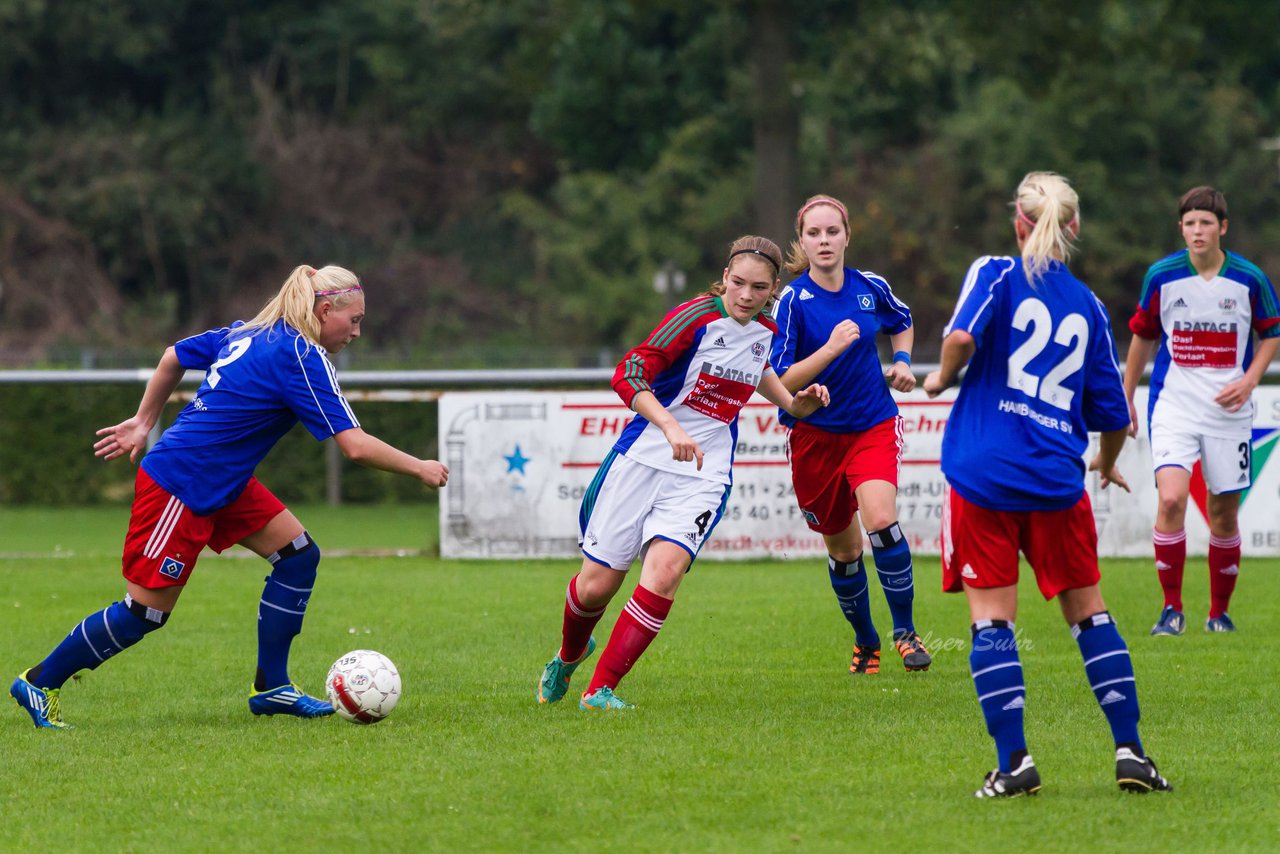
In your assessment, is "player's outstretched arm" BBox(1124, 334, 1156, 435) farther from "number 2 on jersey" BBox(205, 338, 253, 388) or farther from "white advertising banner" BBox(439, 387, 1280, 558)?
Result: "number 2 on jersey" BBox(205, 338, 253, 388)

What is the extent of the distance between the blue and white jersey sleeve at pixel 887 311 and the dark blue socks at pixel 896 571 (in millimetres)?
889

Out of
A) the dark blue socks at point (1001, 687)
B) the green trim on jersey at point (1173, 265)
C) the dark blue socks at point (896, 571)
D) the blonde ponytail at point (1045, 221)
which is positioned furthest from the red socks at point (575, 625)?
the green trim on jersey at point (1173, 265)

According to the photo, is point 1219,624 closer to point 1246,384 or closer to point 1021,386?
point 1246,384

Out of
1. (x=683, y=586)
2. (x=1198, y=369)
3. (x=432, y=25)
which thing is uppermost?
(x=432, y=25)

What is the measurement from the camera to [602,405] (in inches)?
514

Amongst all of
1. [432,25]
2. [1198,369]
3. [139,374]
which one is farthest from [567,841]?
[432,25]

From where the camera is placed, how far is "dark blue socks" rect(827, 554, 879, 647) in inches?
311

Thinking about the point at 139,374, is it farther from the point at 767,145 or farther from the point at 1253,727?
the point at 767,145

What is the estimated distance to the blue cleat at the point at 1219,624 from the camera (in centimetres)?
906

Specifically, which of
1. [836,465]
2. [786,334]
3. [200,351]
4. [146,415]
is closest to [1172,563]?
[836,465]

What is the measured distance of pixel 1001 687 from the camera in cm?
516

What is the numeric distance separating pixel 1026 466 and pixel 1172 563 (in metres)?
4.15

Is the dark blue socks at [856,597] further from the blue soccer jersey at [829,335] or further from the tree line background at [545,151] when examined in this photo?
the tree line background at [545,151]

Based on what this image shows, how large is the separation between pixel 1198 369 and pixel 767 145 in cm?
2267
